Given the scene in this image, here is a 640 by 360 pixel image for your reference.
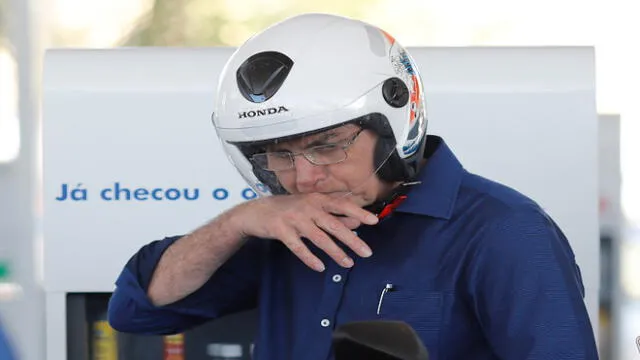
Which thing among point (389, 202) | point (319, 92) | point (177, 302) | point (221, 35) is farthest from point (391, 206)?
point (221, 35)

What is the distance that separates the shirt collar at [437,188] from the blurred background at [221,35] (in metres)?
4.24

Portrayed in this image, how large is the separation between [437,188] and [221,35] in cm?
571

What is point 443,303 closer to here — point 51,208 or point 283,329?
point 283,329

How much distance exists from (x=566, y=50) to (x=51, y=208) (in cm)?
139

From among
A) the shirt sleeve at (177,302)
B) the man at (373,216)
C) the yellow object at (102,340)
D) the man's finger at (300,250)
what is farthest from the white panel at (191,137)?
the man's finger at (300,250)

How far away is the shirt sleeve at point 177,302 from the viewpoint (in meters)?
2.70

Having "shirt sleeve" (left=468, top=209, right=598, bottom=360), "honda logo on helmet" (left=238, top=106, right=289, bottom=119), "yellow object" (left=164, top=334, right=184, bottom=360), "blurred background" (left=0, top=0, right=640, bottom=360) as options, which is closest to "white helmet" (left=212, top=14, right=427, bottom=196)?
"honda logo on helmet" (left=238, top=106, right=289, bottom=119)

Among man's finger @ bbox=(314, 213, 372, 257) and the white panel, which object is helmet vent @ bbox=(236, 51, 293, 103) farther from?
the white panel

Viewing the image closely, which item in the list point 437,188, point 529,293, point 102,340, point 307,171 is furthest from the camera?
point 102,340

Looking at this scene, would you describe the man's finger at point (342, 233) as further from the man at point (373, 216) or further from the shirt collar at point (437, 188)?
the shirt collar at point (437, 188)

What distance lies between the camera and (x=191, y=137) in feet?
10.5

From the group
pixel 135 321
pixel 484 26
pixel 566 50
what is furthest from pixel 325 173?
pixel 484 26

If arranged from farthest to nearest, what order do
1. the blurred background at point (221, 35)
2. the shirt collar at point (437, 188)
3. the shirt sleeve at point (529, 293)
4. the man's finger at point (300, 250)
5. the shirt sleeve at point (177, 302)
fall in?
the blurred background at point (221, 35), the shirt sleeve at point (177, 302), the shirt collar at point (437, 188), the man's finger at point (300, 250), the shirt sleeve at point (529, 293)

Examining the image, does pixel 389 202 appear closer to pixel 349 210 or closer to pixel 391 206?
pixel 391 206
